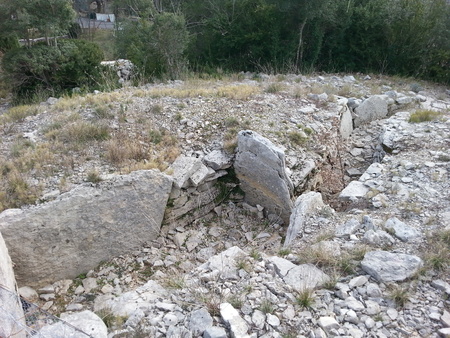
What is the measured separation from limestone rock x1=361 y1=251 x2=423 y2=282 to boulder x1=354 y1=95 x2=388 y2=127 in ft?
17.7

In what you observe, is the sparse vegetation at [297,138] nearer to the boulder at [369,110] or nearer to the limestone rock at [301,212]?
the limestone rock at [301,212]

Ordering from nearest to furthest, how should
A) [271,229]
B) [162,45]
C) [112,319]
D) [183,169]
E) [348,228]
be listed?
1. [112,319]
2. [348,228]
3. [183,169]
4. [271,229]
5. [162,45]

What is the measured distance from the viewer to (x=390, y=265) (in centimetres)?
344

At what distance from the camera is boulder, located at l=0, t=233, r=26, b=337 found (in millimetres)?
3079

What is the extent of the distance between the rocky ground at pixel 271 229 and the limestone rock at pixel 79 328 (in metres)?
0.13

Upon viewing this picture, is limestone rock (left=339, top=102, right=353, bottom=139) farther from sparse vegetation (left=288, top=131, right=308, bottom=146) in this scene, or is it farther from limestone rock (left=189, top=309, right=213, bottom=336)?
limestone rock (left=189, top=309, right=213, bottom=336)

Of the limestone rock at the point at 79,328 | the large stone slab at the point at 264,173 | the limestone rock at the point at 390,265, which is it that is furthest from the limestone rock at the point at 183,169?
the limestone rock at the point at 390,265

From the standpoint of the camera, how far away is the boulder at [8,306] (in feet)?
10.1

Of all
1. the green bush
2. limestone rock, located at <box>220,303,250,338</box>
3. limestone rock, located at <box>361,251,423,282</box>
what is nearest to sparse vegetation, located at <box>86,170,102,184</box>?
limestone rock, located at <box>220,303,250,338</box>

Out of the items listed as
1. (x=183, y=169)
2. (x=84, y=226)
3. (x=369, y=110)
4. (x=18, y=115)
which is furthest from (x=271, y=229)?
(x=18, y=115)

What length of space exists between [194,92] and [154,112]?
4.04ft

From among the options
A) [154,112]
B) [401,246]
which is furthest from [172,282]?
[154,112]

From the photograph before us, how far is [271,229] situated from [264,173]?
863 millimetres

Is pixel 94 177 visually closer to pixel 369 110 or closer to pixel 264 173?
pixel 264 173
